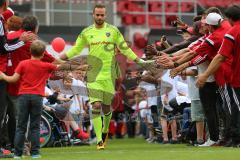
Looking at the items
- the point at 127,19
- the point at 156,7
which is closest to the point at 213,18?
the point at 156,7

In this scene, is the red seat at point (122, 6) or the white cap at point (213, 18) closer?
the white cap at point (213, 18)

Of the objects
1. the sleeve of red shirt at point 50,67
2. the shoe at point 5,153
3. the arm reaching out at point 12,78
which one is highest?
the sleeve of red shirt at point 50,67

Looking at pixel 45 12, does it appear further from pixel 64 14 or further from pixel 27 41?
pixel 27 41

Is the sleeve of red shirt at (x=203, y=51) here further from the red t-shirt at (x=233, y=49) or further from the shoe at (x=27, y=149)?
the shoe at (x=27, y=149)

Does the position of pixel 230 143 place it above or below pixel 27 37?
below

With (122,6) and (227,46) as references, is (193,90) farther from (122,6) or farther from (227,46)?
(122,6)

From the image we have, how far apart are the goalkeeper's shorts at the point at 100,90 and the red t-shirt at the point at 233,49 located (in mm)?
2247

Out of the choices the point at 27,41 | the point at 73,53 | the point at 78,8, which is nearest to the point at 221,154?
the point at 27,41

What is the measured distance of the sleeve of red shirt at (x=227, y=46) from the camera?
14.1 m

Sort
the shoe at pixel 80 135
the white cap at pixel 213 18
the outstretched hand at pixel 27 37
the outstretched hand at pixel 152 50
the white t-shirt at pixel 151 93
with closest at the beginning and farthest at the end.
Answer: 1. the outstretched hand at pixel 27 37
2. the white cap at pixel 213 18
3. the outstretched hand at pixel 152 50
4. the shoe at pixel 80 135
5. the white t-shirt at pixel 151 93

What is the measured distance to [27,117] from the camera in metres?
12.9

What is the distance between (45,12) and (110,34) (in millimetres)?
25462

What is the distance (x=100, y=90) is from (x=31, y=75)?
293 centimetres

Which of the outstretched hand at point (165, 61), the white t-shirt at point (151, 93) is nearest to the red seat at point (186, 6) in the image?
the white t-shirt at point (151, 93)
